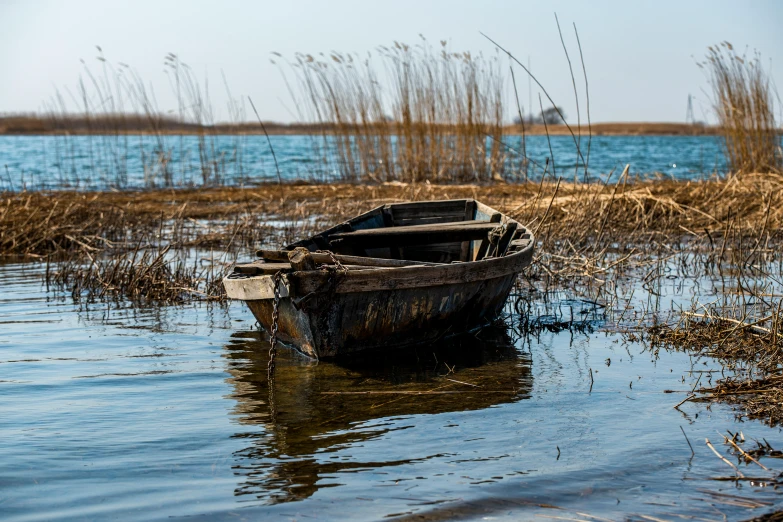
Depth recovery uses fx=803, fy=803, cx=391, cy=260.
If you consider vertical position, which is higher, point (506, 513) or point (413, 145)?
point (413, 145)

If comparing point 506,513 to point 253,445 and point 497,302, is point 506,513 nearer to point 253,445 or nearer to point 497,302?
point 253,445

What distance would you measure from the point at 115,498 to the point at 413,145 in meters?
12.7

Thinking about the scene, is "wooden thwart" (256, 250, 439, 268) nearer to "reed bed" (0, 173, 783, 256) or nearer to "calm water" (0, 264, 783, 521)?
"calm water" (0, 264, 783, 521)

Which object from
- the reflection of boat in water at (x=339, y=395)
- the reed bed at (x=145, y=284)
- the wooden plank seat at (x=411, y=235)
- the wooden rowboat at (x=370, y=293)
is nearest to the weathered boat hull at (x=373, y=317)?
the wooden rowboat at (x=370, y=293)

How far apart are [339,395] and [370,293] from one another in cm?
61

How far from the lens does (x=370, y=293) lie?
4.36 meters

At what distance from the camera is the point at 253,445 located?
3.35 m

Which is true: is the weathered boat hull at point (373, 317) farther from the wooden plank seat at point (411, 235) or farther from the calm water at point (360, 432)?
the wooden plank seat at point (411, 235)

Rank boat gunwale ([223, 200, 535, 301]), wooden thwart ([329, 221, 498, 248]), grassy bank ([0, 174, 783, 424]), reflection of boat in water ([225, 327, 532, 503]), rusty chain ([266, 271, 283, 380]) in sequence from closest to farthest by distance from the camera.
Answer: reflection of boat in water ([225, 327, 532, 503])
rusty chain ([266, 271, 283, 380])
boat gunwale ([223, 200, 535, 301])
grassy bank ([0, 174, 783, 424])
wooden thwart ([329, 221, 498, 248])

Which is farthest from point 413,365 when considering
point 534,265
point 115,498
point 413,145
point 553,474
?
point 413,145

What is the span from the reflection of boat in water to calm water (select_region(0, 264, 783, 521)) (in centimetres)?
1

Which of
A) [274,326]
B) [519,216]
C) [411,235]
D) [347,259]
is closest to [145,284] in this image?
[411,235]

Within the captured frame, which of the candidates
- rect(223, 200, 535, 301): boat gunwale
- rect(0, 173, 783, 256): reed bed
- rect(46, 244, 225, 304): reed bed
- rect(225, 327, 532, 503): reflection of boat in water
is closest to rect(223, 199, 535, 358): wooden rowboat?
rect(223, 200, 535, 301): boat gunwale

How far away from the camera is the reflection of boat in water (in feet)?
10.2
